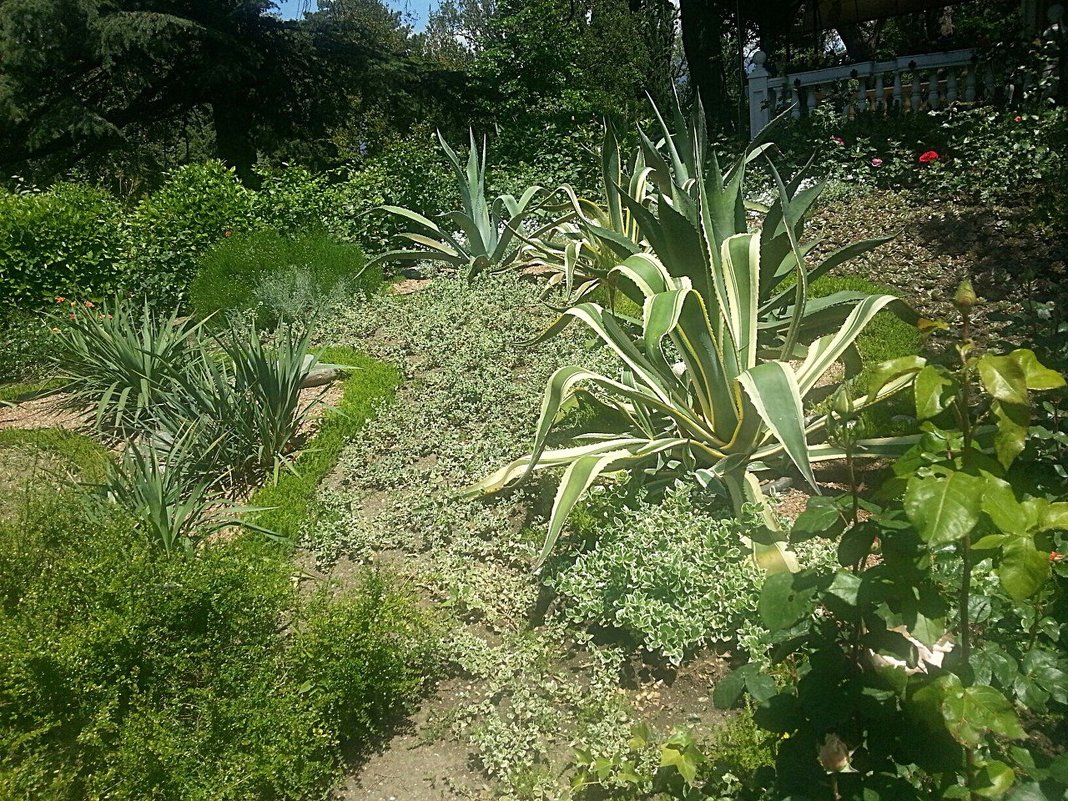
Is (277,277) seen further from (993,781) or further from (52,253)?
(993,781)

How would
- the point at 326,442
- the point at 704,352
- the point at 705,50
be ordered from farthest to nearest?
the point at 705,50 → the point at 326,442 → the point at 704,352

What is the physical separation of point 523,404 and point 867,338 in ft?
5.97

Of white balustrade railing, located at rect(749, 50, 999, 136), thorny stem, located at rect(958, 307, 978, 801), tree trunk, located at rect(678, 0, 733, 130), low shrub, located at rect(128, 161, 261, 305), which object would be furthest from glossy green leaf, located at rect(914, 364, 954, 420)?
tree trunk, located at rect(678, 0, 733, 130)

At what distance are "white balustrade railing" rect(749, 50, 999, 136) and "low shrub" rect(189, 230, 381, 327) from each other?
17.0 ft

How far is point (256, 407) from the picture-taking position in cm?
409

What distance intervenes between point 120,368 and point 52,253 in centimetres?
349

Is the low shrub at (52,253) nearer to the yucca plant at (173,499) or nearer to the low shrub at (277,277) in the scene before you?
the low shrub at (277,277)

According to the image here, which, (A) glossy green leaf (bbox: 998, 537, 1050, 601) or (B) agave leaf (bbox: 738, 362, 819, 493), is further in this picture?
(B) agave leaf (bbox: 738, 362, 819, 493)

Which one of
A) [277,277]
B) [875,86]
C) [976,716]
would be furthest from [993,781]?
[875,86]

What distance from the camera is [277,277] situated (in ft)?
21.0

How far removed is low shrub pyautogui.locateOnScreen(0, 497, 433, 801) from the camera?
6.95 ft

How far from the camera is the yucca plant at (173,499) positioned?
3.13 metres

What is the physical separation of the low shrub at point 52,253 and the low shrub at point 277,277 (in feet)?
A: 3.94

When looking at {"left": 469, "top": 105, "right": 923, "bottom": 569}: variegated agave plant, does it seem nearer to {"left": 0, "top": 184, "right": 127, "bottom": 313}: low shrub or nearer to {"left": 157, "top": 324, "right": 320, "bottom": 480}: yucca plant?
{"left": 157, "top": 324, "right": 320, "bottom": 480}: yucca plant
